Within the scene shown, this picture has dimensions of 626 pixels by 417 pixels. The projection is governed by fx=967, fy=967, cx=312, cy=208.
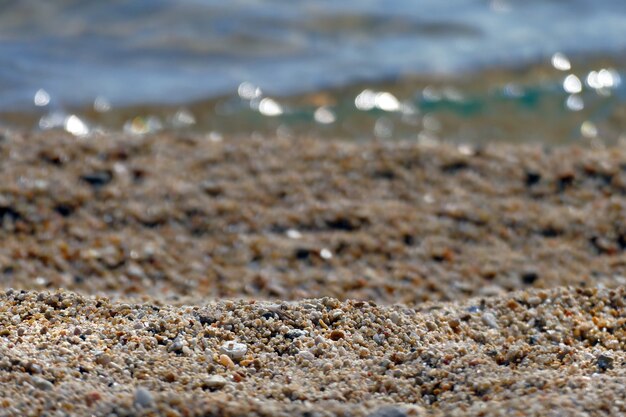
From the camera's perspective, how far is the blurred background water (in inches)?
218

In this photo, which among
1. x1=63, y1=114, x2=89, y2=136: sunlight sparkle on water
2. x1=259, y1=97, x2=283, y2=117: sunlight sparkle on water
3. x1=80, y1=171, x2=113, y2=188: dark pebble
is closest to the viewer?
x1=80, y1=171, x2=113, y2=188: dark pebble

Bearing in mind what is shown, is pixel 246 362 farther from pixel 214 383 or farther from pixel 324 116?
pixel 324 116

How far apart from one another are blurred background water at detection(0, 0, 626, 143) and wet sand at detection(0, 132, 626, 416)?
2.55 ft

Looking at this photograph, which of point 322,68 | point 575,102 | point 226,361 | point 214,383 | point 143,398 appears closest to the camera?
point 143,398

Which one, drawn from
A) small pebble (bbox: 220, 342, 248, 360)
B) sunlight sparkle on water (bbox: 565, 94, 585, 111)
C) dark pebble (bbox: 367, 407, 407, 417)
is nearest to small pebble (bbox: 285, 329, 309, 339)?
small pebble (bbox: 220, 342, 248, 360)

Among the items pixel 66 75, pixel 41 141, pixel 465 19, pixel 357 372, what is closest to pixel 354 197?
Answer: pixel 41 141

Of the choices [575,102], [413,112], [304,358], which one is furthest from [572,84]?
[304,358]

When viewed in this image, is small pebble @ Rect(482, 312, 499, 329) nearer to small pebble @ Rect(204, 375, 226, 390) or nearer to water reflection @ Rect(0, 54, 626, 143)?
small pebble @ Rect(204, 375, 226, 390)

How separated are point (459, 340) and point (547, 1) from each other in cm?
579

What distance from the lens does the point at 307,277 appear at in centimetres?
362

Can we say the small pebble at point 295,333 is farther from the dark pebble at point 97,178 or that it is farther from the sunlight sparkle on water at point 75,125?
the sunlight sparkle on water at point 75,125

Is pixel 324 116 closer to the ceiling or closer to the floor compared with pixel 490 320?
closer to the ceiling

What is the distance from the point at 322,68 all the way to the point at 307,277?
300 cm

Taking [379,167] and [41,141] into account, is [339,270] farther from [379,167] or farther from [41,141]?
[41,141]
